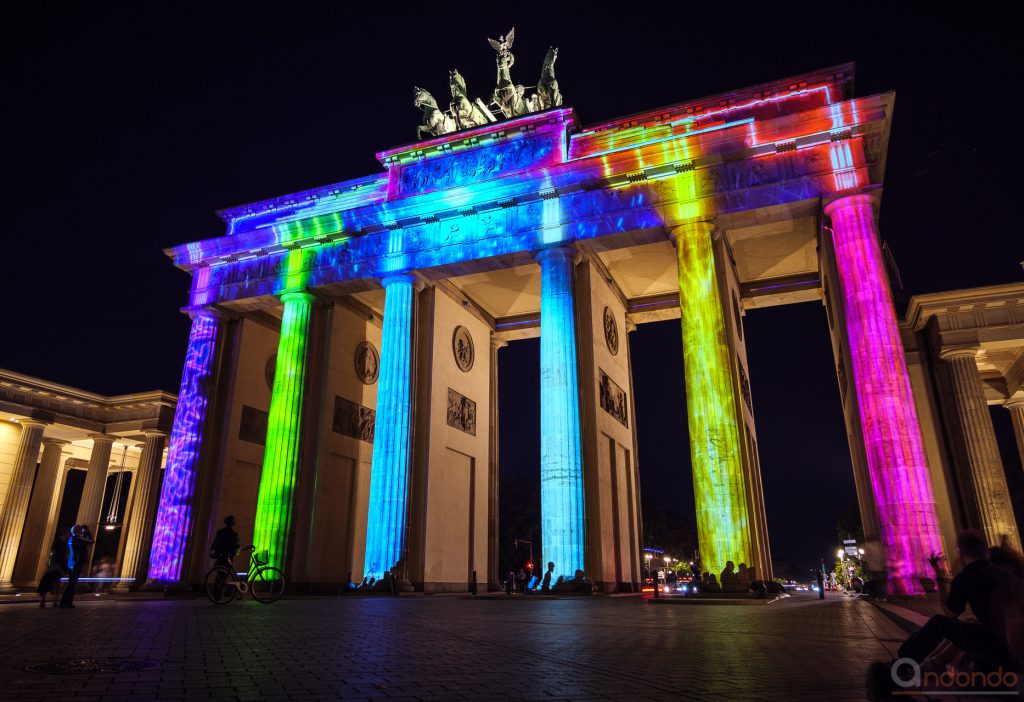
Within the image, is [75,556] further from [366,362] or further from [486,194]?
[366,362]

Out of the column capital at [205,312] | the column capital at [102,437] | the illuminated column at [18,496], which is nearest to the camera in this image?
the column capital at [205,312]

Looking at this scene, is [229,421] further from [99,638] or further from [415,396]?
[99,638]

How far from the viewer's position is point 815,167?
63.5ft

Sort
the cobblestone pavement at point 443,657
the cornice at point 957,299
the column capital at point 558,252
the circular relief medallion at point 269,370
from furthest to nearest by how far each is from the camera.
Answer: the circular relief medallion at point 269,370, the cornice at point 957,299, the column capital at point 558,252, the cobblestone pavement at point 443,657

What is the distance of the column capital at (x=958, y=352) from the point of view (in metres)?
22.0

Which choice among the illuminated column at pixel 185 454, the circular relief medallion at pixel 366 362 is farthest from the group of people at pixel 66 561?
the circular relief medallion at pixel 366 362

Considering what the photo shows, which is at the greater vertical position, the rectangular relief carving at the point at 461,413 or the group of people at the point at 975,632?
the rectangular relief carving at the point at 461,413

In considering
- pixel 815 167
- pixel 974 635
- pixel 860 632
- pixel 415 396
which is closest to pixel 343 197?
pixel 415 396

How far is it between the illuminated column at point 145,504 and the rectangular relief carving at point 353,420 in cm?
1601

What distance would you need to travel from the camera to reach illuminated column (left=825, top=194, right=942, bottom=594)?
15.6 m

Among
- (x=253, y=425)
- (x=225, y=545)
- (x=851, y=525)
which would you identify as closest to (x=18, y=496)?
(x=253, y=425)

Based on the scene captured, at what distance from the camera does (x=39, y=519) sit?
36.3 meters

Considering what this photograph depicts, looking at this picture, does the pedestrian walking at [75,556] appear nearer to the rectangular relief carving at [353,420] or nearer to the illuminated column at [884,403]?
the rectangular relief carving at [353,420]

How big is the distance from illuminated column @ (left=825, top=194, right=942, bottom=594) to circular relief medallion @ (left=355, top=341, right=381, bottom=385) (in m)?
17.5
